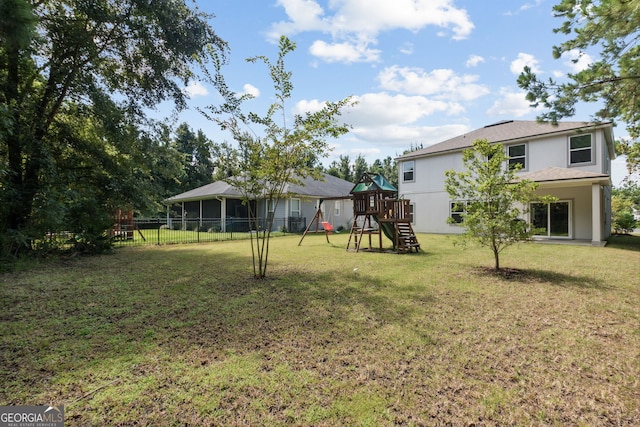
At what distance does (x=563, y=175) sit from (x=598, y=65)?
9.28 m

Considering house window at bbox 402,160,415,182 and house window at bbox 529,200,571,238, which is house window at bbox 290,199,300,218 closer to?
house window at bbox 402,160,415,182

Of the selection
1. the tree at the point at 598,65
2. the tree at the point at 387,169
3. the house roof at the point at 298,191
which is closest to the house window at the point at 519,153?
the house roof at the point at 298,191

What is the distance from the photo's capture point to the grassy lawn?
7.54 ft

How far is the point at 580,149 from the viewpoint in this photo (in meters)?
13.9

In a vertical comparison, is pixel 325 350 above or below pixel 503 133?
below

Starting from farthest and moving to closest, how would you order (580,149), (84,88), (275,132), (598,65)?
(580,149), (84,88), (275,132), (598,65)

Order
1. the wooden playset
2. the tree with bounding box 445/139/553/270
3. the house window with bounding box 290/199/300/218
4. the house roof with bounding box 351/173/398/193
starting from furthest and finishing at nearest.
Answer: the house window with bounding box 290/199/300/218
the house roof with bounding box 351/173/398/193
the wooden playset
the tree with bounding box 445/139/553/270

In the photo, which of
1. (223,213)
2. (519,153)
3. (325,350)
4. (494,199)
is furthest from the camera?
(223,213)

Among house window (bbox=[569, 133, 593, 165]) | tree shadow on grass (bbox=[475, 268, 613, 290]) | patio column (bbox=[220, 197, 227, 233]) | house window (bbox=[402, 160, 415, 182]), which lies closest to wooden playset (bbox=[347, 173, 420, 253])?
tree shadow on grass (bbox=[475, 268, 613, 290])

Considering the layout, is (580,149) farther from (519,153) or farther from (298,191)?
(298,191)

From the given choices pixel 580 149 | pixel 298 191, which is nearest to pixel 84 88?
pixel 298 191

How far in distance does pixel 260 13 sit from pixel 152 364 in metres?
9.71

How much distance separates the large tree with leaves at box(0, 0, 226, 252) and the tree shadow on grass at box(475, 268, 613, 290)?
8597mm

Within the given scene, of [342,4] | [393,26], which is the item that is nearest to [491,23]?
[393,26]
